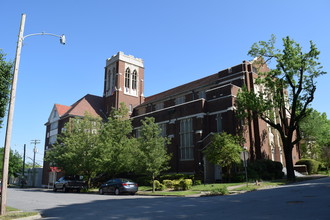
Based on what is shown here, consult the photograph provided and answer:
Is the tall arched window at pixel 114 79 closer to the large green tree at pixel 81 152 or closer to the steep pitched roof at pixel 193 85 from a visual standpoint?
the steep pitched roof at pixel 193 85

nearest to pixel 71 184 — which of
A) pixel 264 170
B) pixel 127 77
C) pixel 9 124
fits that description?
pixel 9 124

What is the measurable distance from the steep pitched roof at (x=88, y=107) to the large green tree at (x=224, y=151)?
1047 inches

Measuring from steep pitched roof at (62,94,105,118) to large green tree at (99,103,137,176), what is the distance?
55.4ft

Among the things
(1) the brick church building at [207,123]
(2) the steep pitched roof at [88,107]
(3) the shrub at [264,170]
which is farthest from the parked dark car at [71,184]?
(3) the shrub at [264,170]

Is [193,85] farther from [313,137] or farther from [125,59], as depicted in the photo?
[313,137]

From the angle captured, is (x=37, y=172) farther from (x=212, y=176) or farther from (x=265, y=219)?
(x=265, y=219)

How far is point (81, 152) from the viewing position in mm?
31859

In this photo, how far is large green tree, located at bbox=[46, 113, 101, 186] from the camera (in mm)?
30969

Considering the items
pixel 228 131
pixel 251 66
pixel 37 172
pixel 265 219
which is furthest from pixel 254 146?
pixel 37 172

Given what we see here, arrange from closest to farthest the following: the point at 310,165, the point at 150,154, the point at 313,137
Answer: the point at 150,154 < the point at 310,165 < the point at 313,137

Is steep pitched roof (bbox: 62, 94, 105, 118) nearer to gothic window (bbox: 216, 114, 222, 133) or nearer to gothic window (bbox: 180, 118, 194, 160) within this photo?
gothic window (bbox: 180, 118, 194, 160)

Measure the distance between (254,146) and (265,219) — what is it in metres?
26.4

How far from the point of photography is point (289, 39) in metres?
28.9

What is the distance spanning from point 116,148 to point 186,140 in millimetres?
9076
